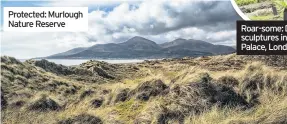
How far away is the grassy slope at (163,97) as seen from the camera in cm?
998

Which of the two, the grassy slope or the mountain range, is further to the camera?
the mountain range

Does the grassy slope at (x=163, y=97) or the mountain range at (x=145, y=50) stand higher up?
the mountain range at (x=145, y=50)

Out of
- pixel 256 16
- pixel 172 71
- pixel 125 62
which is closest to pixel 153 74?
pixel 172 71

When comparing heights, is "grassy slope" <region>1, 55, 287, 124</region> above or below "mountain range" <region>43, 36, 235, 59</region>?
below

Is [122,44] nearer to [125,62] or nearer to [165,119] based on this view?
[125,62]

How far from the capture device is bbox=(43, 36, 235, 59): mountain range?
13.3 metres

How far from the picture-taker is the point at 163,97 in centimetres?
1089

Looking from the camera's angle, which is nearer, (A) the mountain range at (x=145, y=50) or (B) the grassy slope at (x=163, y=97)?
(B) the grassy slope at (x=163, y=97)

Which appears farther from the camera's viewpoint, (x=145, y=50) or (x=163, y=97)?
(x=145, y=50)

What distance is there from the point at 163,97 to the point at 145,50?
2802mm

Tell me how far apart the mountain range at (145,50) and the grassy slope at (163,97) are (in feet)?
1.17

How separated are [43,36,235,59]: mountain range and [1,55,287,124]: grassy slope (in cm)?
36

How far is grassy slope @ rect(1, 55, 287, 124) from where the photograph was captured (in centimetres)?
998

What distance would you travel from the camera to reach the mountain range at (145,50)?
13.3m
